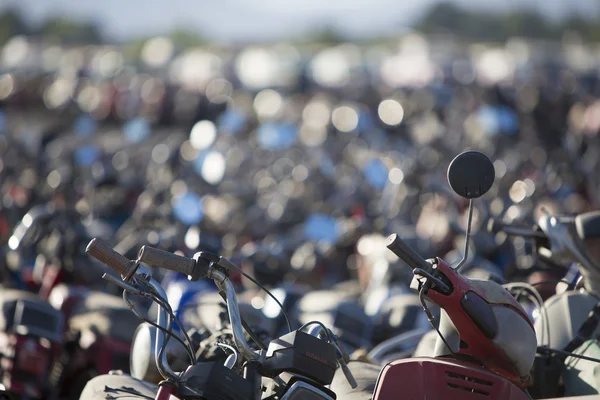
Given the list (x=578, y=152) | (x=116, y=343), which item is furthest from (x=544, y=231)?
(x=578, y=152)

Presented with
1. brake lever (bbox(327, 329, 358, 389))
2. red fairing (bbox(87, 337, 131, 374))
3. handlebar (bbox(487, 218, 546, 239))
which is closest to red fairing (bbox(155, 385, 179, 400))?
brake lever (bbox(327, 329, 358, 389))

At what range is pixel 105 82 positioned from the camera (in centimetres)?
3381

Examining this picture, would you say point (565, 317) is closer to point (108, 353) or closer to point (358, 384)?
point (358, 384)

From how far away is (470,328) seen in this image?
3562 mm

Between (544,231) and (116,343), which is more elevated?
(544,231)

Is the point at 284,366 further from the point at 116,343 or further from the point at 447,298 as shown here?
the point at 116,343

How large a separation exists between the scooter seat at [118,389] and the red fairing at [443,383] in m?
1.04

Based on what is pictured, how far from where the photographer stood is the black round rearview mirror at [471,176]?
11.6ft

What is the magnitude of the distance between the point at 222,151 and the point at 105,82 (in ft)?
52.4

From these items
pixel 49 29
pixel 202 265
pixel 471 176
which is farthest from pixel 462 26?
pixel 202 265

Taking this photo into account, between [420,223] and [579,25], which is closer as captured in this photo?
[420,223]

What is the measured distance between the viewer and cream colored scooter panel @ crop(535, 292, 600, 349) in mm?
4672

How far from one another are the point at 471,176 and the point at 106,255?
133 centimetres

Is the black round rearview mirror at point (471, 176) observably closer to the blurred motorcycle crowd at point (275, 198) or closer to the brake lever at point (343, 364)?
the brake lever at point (343, 364)
